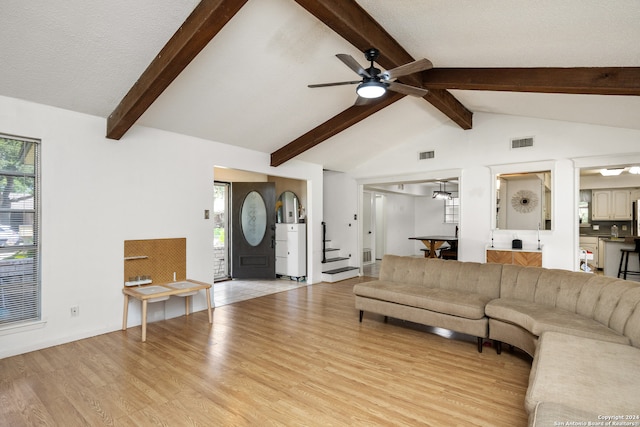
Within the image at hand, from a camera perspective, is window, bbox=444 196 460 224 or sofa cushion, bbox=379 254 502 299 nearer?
sofa cushion, bbox=379 254 502 299

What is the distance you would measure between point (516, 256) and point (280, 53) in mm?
4891

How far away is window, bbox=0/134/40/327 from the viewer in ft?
10.7

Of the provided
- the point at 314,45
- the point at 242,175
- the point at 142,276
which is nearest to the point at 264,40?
the point at 314,45

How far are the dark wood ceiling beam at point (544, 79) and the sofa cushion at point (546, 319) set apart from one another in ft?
7.06

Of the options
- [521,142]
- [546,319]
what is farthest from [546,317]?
[521,142]

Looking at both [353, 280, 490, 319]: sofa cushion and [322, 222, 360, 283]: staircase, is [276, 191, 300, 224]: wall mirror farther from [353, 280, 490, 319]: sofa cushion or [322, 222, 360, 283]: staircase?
[353, 280, 490, 319]: sofa cushion

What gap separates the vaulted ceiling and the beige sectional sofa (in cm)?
196

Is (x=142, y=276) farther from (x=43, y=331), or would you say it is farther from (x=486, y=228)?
(x=486, y=228)

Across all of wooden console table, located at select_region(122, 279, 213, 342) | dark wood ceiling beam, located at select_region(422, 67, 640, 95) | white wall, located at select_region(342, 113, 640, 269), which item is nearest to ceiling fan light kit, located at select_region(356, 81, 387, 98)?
dark wood ceiling beam, located at select_region(422, 67, 640, 95)

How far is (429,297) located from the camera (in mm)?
3645

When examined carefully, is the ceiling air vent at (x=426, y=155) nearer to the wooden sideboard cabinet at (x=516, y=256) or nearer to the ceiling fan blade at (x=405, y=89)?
the wooden sideboard cabinet at (x=516, y=256)

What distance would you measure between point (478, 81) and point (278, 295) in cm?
432

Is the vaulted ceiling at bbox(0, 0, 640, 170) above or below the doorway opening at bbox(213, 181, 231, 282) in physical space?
above

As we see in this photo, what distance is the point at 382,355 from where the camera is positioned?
323cm
